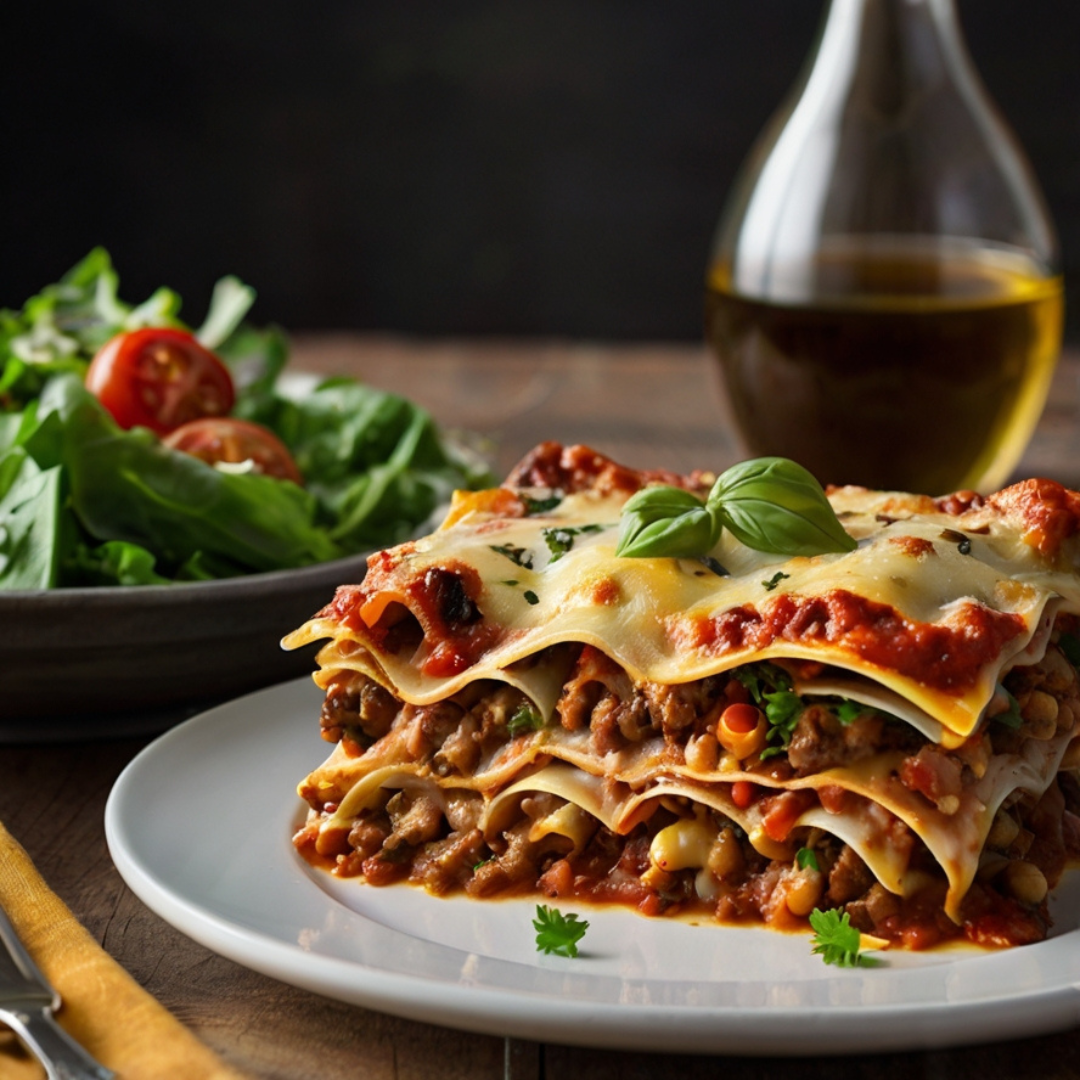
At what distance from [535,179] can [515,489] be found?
556 centimetres

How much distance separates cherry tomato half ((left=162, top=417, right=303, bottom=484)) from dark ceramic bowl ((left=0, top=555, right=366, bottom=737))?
2.56 ft

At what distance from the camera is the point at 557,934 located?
1.86 meters

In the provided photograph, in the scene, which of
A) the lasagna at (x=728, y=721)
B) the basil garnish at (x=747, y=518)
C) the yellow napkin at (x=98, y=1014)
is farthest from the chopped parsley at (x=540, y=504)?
the yellow napkin at (x=98, y=1014)

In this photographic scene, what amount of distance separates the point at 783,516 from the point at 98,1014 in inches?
40.9

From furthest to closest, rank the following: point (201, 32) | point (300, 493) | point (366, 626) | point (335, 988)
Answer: point (201, 32), point (300, 493), point (366, 626), point (335, 988)

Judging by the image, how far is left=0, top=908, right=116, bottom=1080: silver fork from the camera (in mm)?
1513

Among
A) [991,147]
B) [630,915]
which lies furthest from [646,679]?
[991,147]

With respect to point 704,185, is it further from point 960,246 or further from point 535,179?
point 960,246

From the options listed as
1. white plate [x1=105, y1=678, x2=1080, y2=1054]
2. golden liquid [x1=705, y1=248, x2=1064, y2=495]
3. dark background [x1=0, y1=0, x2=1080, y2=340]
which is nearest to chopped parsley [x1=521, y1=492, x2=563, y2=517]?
white plate [x1=105, y1=678, x2=1080, y2=1054]

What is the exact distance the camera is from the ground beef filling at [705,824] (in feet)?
6.22

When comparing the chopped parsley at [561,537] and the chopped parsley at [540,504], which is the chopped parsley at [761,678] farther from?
the chopped parsley at [540,504]

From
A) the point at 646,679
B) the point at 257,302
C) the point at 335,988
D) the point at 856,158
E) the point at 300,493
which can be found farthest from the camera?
the point at 257,302

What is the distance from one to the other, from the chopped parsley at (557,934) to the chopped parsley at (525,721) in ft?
0.98

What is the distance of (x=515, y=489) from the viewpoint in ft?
8.25
